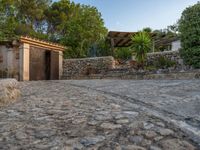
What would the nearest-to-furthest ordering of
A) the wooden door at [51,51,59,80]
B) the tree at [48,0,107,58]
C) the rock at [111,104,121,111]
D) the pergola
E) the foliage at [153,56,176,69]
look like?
1. the rock at [111,104,121,111]
2. the foliage at [153,56,176,69]
3. the wooden door at [51,51,59,80]
4. the pergola
5. the tree at [48,0,107,58]

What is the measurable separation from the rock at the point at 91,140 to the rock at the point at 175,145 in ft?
2.28

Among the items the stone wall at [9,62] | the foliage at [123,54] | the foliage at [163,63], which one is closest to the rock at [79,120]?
the stone wall at [9,62]

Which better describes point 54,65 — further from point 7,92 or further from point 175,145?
point 175,145

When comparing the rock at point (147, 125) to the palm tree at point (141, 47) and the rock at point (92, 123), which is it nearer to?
the rock at point (92, 123)

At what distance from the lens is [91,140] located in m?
3.25

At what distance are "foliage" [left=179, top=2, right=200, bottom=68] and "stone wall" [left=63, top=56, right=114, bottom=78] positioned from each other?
20.9 ft

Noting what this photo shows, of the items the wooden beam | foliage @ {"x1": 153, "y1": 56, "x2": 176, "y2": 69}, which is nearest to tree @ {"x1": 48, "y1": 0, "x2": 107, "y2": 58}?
the wooden beam

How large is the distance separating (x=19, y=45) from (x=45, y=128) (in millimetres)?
12746

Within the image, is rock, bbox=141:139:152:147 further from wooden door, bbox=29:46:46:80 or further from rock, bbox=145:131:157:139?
wooden door, bbox=29:46:46:80

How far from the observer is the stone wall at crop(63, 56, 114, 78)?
19428 mm

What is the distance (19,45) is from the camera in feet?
51.6

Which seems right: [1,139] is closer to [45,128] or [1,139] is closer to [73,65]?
[45,128]

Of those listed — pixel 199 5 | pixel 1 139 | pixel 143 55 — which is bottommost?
pixel 1 139

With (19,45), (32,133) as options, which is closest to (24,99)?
(32,133)
